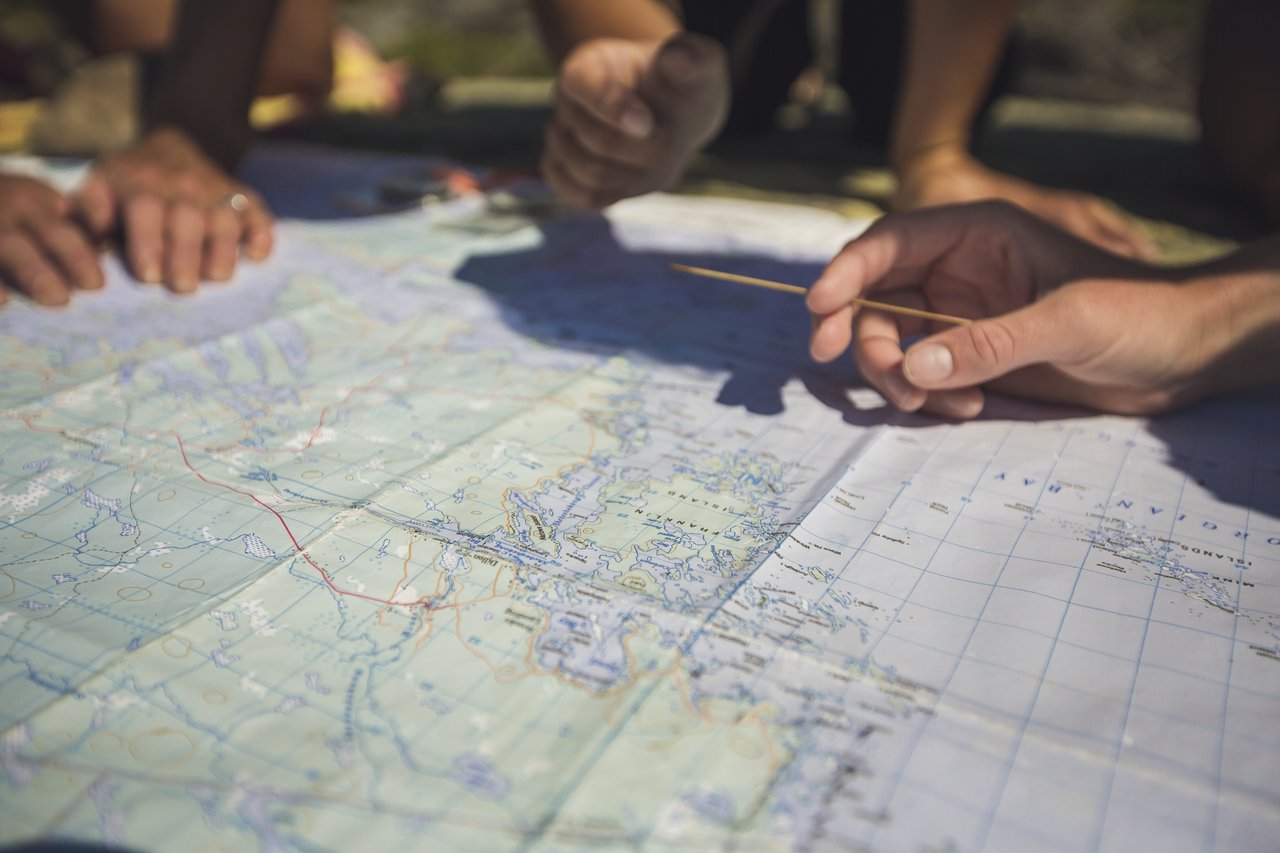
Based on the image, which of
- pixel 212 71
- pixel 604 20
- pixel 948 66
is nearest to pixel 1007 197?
pixel 948 66

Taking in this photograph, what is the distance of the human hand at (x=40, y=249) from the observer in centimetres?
120

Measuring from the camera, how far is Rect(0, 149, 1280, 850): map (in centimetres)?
51

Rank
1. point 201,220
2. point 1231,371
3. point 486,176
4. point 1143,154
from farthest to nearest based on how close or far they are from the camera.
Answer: point 1143,154
point 486,176
point 201,220
point 1231,371

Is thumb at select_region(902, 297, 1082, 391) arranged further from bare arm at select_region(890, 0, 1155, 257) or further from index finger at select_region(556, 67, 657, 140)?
bare arm at select_region(890, 0, 1155, 257)

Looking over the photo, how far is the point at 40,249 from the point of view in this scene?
1260mm

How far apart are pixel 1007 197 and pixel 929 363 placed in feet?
3.06

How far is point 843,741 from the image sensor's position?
0.55m

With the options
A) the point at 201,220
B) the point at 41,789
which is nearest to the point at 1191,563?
the point at 41,789

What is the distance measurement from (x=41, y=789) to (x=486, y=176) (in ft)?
4.78

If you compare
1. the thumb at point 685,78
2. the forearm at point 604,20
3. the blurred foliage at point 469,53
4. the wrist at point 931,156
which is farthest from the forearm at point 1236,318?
the blurred foliage at point 469,53

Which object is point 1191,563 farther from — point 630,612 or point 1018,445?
point 630,612

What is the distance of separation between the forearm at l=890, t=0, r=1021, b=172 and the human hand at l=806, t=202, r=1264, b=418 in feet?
2.83

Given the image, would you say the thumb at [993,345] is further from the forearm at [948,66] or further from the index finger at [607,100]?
the forearm at [948,66]

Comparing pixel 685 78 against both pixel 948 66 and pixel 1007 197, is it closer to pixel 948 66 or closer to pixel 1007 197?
pixel 1007 197
